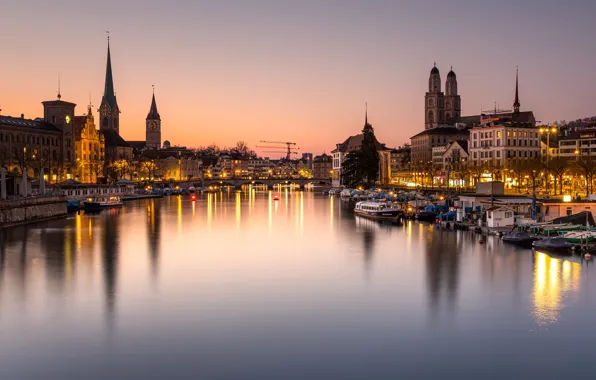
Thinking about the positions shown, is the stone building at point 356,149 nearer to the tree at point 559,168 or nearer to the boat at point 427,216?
the tree at point 559,168

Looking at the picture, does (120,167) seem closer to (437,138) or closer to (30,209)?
(30,209)

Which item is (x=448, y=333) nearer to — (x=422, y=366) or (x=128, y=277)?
(x=422, y=366)

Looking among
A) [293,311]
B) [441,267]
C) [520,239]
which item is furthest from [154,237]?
[520,239]

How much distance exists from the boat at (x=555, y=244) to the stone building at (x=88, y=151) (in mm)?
91426

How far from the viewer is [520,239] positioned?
129ft

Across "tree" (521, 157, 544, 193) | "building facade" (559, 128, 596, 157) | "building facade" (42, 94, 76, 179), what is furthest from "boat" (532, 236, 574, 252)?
"building facade" (42, 94, 76, 179)

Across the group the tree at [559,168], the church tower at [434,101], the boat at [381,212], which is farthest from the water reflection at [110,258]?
the church tower at [434,101]

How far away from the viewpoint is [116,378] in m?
16.1

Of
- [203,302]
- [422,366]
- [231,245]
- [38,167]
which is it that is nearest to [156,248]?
[231,245]

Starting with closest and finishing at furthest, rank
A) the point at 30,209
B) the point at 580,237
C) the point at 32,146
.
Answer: the point at 580,237, the point at 30,209, the point at 32,146

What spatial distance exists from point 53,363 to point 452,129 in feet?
447

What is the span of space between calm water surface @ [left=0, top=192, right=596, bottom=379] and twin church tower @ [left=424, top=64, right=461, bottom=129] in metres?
138

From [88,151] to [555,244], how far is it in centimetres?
9823

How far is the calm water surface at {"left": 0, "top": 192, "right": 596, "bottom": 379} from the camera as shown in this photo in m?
17.2
